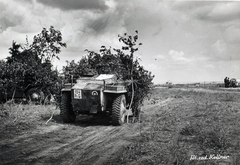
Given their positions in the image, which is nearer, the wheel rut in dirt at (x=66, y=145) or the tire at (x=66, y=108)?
the wheel rut in dirt at (x=66, y=145)

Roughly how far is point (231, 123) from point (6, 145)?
696cm

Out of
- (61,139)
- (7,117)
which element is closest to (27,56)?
(7,117)

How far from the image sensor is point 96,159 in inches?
188

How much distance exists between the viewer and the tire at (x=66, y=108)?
29.0 feet

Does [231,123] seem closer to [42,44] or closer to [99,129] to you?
[99,129]

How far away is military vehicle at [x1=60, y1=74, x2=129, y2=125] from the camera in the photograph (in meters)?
8.22

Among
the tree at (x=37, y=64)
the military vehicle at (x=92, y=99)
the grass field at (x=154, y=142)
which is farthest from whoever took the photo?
the tree at (x=37, y=64)

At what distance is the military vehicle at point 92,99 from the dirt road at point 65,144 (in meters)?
0.66

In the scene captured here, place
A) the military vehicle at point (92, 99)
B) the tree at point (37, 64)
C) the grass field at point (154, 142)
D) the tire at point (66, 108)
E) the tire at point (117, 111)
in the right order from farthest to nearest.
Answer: the tree at point (37, 64) < the tire at point (66, 108) < the tire at point (117, 111) < the military vehicle at point (92, 99) < the grass field at point (154, 142)

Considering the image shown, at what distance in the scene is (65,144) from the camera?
19.5ft
